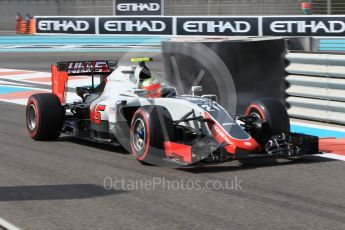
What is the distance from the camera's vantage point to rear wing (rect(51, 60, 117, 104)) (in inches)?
378

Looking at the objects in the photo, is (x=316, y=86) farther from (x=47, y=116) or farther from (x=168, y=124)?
(x=47, y=116)

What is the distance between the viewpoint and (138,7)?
29594 mm

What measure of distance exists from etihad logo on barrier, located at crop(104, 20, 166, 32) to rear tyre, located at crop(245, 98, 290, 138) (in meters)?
17.2

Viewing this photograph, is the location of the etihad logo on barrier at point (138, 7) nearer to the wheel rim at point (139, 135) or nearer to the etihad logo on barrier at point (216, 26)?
the etihad logo on barrier at point (216, 26)

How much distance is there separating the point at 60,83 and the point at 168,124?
9.27 feet

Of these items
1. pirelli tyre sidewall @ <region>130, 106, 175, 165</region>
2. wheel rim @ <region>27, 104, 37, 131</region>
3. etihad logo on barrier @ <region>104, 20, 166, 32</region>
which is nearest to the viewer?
pirelli tyre sidewall @ <region>130, 106, 175, 165</region>

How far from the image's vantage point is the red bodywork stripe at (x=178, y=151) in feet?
22.8

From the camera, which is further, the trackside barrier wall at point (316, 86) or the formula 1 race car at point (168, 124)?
the trackside barrier wall at point (316, 86)

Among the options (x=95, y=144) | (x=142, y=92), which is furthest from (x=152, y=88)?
(x=95, y=144)

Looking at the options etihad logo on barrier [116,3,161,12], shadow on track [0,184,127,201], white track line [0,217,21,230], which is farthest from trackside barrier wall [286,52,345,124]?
etihad logo on barrier [116,3,161,12]

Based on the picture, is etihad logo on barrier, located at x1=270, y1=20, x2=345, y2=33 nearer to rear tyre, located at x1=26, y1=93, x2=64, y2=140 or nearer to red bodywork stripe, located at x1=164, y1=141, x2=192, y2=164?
rear tyre, located at x1=26, y1=93, x2=64, y2=140

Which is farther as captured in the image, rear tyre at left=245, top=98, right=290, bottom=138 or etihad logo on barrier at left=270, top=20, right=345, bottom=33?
etihad logo on barrier at left=270, top=20, right=345, bottom=33

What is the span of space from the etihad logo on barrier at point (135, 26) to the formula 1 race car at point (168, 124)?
16.2 metres

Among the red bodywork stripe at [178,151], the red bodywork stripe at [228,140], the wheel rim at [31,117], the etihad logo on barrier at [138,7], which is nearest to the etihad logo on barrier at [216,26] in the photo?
the etihad logo on barrier at [138,7]
